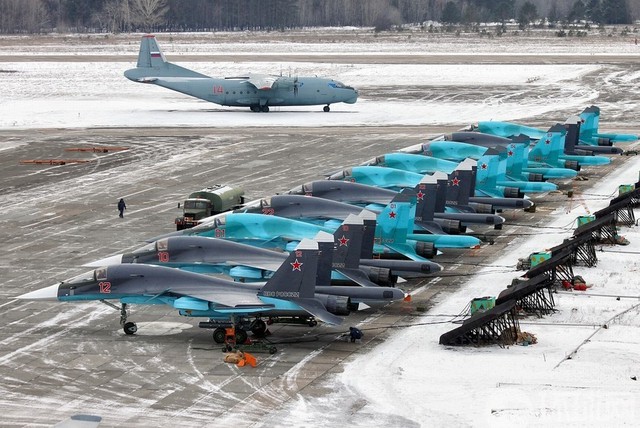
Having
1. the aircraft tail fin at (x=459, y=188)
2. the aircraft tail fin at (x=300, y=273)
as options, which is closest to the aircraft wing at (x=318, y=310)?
the aircraft tail fin at (x=300, y=273)

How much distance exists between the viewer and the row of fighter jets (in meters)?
40.0

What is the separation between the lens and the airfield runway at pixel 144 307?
114ft

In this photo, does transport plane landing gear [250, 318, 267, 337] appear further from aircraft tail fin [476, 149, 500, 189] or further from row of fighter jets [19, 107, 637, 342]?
aircraft tail fin [476, 149, 500, 189]

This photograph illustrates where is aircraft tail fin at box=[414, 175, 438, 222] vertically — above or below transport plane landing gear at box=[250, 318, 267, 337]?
above

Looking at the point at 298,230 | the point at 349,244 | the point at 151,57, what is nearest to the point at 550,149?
the point at 298,230

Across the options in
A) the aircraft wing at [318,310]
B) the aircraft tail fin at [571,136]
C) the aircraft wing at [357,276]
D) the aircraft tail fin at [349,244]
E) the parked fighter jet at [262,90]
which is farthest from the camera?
the parked fighter jet at [262,90]

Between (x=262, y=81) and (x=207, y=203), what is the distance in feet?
160

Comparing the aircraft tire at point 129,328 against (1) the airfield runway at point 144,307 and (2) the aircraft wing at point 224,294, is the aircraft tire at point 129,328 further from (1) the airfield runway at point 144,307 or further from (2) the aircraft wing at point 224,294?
(2) the aircraft wing at point 224,294

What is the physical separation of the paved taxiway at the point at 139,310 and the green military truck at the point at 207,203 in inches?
46.2

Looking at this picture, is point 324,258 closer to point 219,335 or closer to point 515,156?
point 219,335

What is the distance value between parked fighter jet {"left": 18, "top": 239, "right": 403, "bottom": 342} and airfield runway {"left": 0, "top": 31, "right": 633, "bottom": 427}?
1.25 meters

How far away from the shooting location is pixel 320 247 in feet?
134

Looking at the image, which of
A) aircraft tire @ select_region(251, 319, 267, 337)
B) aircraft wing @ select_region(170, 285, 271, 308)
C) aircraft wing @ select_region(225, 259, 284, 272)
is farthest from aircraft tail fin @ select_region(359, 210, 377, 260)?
→ aircraft wing @ select_region(170, 285, 271, 308)

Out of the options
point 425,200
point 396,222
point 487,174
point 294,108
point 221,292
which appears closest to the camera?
point 221,292
